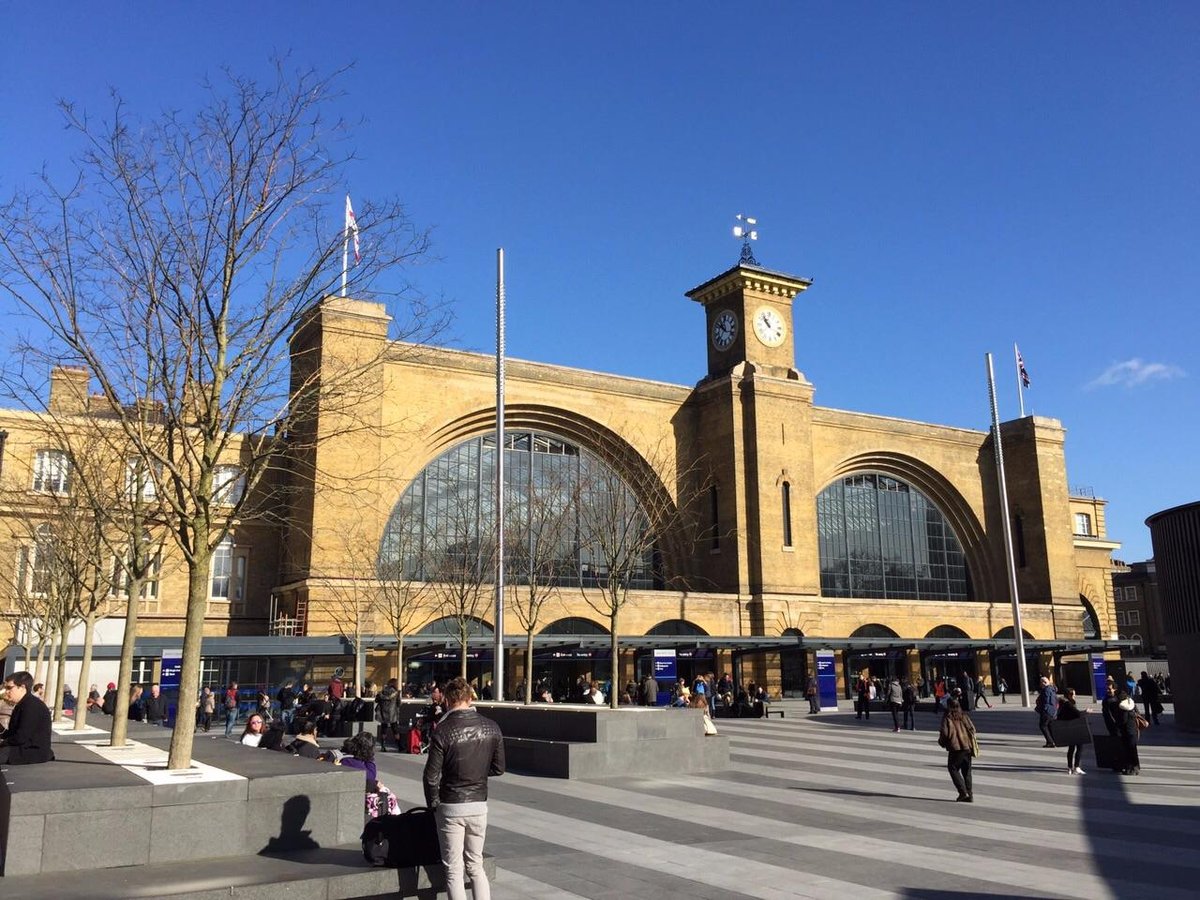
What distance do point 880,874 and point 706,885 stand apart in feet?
5.17

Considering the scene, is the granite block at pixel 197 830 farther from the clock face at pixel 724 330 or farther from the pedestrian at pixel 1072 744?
the clock face at pixel 724 330

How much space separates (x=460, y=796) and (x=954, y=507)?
5093cm

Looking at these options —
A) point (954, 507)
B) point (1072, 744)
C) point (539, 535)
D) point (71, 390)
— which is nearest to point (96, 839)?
point (71, 390)

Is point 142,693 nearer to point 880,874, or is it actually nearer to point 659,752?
point 659,752

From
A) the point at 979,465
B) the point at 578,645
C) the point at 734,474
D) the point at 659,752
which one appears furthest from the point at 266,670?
the point at 979,465

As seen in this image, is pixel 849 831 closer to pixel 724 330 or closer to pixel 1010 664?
pixel 724 330

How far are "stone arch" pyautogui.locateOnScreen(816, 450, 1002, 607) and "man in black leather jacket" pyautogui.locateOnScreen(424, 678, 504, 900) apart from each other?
4656 cm

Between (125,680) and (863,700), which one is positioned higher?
(125,680)

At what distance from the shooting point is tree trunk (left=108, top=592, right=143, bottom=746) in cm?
1081

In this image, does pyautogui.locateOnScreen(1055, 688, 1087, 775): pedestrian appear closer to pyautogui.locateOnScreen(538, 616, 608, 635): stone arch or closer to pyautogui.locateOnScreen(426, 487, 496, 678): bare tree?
pyautogui.locateOnScreen(426, 487, 496, 678): bare tree

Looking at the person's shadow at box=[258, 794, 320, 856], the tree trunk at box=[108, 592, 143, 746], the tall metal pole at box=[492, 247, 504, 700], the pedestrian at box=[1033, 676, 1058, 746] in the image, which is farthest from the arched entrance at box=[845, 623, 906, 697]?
the person's shadow at box=[258, 794, 320, 856]

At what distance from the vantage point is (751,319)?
150ft

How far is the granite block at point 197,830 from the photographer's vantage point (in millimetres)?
6762

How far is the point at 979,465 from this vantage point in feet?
177
